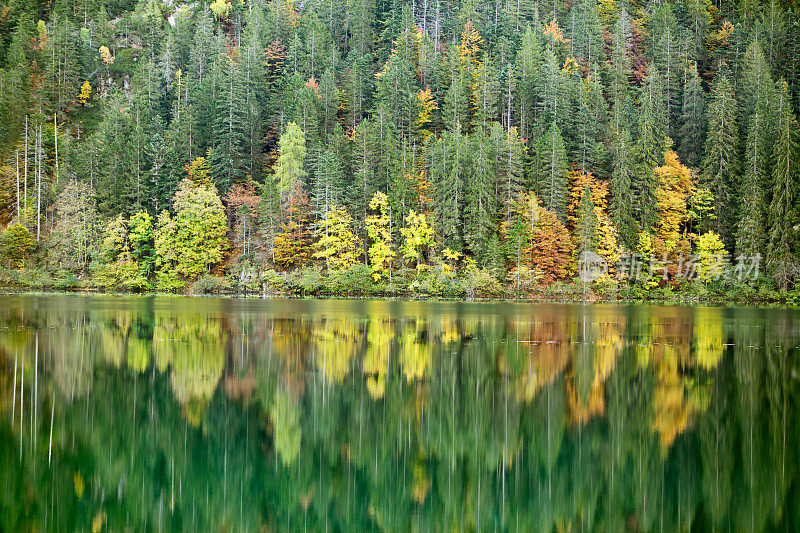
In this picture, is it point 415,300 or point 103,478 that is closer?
point 103,478

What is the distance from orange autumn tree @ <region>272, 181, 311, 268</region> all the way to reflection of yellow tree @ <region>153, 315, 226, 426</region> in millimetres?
37860

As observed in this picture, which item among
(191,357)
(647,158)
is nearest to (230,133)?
(647,158)

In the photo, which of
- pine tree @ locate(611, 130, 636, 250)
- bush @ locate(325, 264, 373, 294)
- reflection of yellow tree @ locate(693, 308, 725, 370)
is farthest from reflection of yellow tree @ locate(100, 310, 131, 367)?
pine tree @ locate(611, 130, 636, 250)

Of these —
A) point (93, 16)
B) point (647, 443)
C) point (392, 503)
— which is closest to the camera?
point (392, 503)

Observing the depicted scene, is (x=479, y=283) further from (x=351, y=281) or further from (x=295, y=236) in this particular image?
(x=295, y=236)

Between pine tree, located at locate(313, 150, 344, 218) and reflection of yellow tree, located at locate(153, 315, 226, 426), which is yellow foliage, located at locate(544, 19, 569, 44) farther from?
reflection of yellow tree, located at locate(153, 315, 226, 426)

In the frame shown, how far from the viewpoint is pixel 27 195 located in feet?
266

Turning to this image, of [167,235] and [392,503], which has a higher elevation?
[167,235]

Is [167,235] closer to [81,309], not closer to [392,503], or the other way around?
[81,309]

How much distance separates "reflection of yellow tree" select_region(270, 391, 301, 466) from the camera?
43.5ft

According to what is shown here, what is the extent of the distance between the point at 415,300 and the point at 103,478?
178 ft

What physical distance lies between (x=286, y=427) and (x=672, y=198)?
66694mm

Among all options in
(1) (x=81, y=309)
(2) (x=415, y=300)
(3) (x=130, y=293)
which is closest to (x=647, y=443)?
(1) (x=81, y=309)

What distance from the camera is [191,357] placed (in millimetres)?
23844
